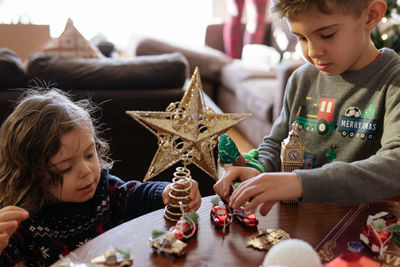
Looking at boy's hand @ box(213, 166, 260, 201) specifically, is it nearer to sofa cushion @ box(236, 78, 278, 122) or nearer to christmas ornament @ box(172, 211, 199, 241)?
christmas ornament @ box(172, 211, 199, 241)

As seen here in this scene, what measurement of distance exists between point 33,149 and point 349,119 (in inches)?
34.2

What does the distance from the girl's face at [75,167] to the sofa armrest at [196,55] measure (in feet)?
10.6

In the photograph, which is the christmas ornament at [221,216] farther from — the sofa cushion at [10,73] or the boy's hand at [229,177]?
the sofa cushion at [10,73]

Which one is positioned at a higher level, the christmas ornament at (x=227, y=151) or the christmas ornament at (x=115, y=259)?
the christmas ornament at (x=227, y=151)

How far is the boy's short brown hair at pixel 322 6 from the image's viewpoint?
0.93 m

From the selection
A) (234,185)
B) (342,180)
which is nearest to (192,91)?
(234,185)

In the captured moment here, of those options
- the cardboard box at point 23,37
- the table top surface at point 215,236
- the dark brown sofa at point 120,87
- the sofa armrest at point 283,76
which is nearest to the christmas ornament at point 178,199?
the table top surface at point 215,236

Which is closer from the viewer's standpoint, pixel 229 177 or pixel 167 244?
pixel 167 244

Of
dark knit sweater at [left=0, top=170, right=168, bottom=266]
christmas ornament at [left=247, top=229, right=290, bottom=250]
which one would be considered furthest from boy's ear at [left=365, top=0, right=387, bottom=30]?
dark knit sweater at [left=0, top=170, right=168, bottom=266]

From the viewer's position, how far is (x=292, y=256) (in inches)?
22.4

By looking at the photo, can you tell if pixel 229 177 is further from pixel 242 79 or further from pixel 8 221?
pixel 242 79

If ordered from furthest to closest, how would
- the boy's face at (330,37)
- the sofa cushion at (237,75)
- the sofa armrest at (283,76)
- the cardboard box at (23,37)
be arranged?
the sofa cushion at (237,75) < the cardboard box at (23,37) < the sofa armrest at (283,76) < the boy's face at (330,37)

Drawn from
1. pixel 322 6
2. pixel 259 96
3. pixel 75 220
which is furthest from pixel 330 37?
pixel 259 96

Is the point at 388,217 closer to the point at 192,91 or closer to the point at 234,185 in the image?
the point at 234,185
